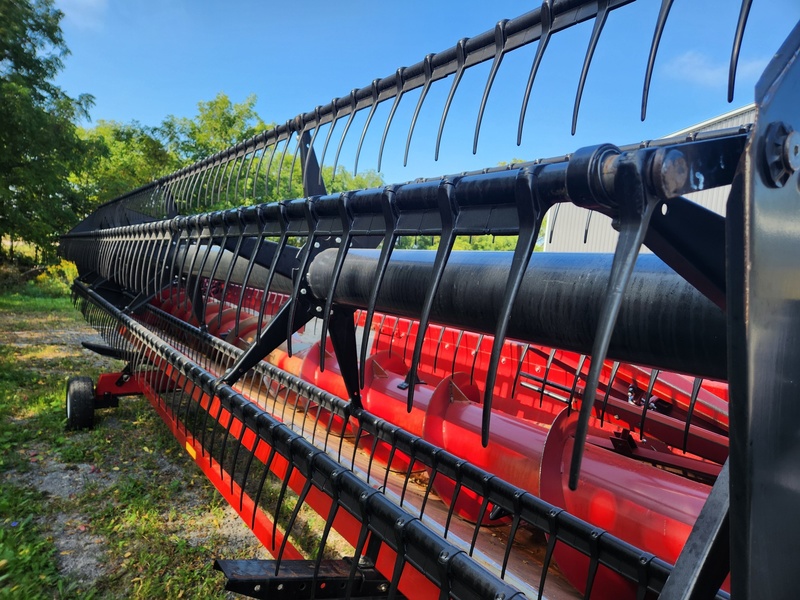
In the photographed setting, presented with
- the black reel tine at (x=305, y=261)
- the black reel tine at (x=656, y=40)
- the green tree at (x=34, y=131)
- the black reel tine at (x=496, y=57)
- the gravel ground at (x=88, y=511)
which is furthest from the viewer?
the green tree at (x=34, y=131)

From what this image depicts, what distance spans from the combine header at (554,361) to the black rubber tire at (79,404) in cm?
156

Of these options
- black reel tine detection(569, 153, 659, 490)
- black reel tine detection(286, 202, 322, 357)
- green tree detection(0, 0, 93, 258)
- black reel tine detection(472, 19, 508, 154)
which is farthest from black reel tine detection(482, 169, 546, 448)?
green tree detection(0, 0, 93, 258)

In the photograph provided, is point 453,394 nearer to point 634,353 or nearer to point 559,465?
point 559,465

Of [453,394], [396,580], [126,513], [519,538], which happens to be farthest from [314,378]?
[396,580]

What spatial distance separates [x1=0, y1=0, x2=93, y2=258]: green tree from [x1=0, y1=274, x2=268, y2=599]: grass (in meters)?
7.09

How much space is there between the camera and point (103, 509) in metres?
3.16

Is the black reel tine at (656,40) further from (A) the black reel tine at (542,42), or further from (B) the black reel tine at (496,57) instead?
(B) the black reel tine at (496,57)

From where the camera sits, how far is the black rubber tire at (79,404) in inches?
170

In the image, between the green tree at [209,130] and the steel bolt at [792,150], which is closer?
the steel bolt at [792,150]

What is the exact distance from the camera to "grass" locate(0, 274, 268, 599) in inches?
Result: 98.0

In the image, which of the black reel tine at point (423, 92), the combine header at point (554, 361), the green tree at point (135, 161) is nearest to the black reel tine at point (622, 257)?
the combine header at point (554, 361)

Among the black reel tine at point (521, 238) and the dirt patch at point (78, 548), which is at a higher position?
the black reel tine at point (521, 238)

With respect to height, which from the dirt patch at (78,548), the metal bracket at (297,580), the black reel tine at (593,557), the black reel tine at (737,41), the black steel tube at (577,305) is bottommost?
the dirt patch at (78,548)

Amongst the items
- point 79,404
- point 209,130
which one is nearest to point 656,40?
point 79,404
